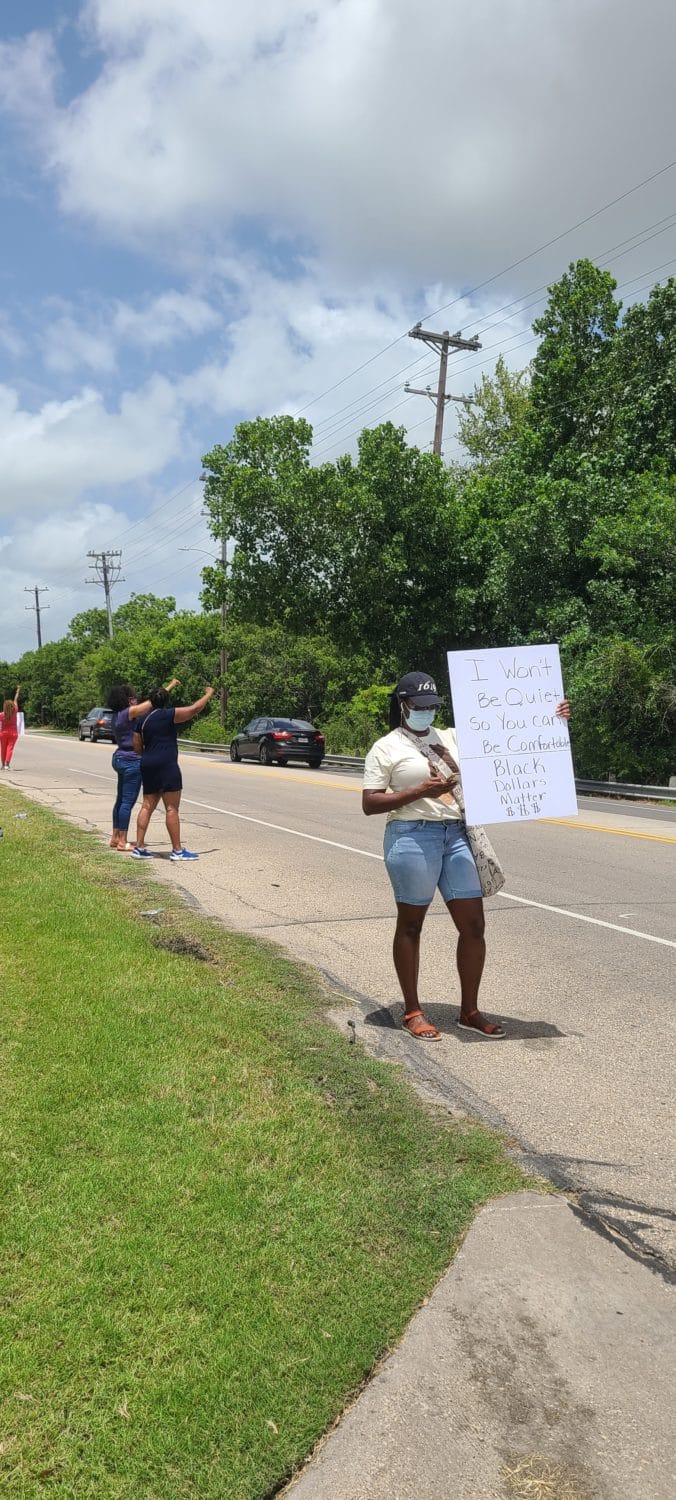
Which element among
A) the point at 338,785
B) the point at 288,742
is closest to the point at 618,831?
the point at 338,785

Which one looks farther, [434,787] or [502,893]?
[502,893]

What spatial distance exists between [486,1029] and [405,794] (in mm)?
A: 1423

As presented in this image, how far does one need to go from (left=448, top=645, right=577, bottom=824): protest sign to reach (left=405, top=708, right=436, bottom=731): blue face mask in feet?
0.53

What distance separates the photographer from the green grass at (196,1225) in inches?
97.3

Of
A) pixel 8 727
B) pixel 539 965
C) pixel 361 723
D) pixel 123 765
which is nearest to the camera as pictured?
pixel 539 965

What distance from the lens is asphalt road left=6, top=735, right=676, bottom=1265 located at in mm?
4270

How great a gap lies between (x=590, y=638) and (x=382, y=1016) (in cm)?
2082

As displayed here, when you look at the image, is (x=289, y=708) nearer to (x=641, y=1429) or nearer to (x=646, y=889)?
(x=646, y=889)

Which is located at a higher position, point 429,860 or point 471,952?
point 429,860

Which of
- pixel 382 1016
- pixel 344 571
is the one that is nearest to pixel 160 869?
pixel 382 1016

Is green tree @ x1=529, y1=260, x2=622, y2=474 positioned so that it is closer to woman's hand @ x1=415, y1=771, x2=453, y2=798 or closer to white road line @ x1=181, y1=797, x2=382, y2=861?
white road line @ x1=181, y1=797, x2=382, y2=861

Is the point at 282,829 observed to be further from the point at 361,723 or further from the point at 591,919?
the point at 361,723

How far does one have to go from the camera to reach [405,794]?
5207 millimetres

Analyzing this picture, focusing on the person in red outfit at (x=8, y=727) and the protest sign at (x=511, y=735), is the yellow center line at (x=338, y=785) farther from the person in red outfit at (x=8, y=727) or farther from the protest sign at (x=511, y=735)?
the person in red outfit at (x=8, y=727)
